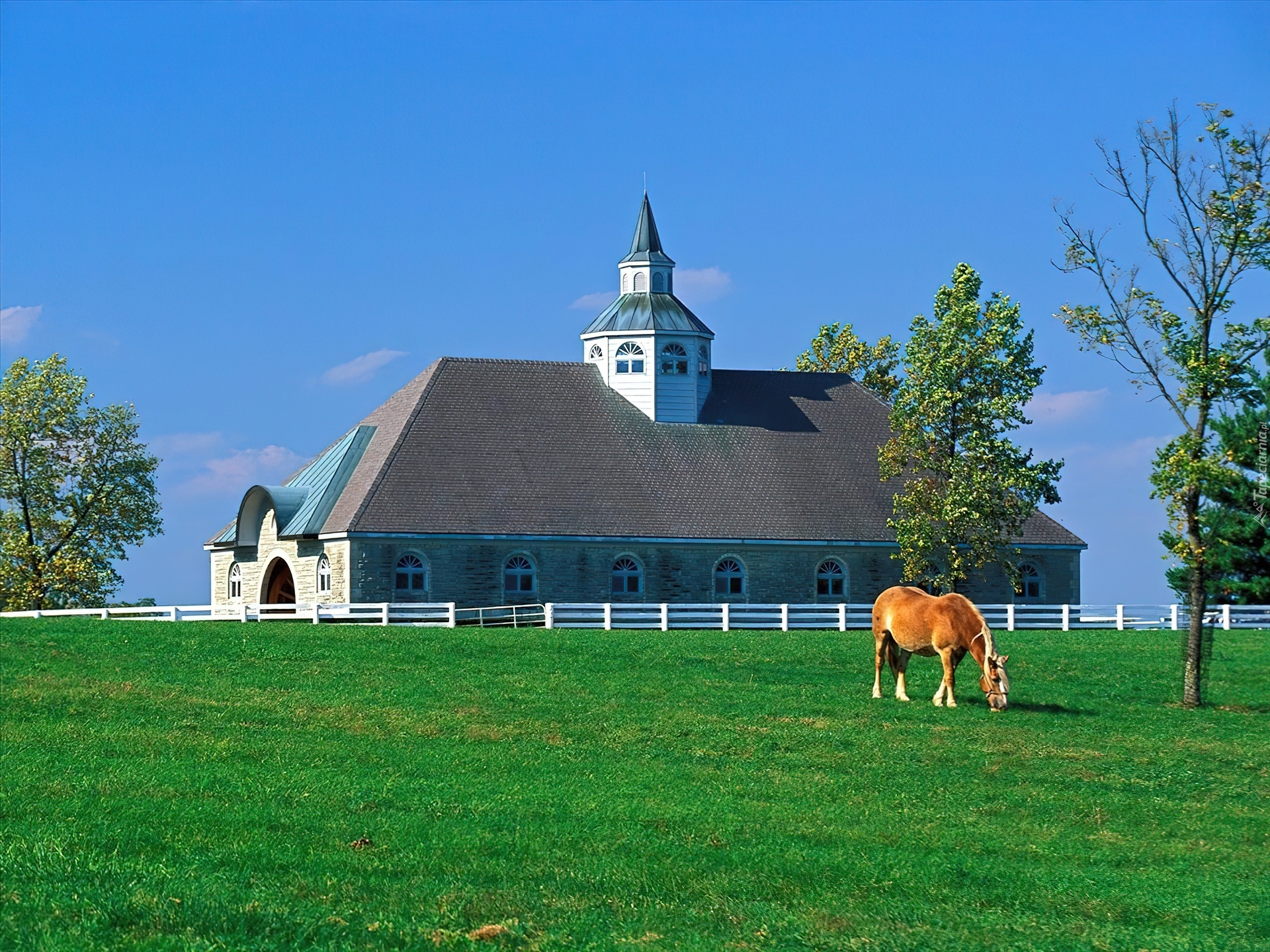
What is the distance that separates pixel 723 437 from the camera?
174 feet

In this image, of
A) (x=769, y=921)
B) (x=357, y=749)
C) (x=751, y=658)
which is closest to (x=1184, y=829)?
(x=769, y=921)

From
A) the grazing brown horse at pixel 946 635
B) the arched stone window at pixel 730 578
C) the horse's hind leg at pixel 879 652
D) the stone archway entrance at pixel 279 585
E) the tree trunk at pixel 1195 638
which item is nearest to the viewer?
the grazing brown horse at pixel 946 635

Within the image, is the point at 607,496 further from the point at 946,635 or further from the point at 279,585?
the point at 946,635

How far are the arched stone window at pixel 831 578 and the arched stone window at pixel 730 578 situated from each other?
2.55 metres

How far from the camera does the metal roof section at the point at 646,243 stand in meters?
56.2

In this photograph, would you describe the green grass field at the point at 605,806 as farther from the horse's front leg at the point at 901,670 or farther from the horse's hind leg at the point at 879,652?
the horse's front leg at the point at 901,670

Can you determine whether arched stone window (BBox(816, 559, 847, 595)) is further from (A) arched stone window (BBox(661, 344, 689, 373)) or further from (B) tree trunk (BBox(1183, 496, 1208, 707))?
(B) tree trunk (BBox(1183, 496, 1208, 707))

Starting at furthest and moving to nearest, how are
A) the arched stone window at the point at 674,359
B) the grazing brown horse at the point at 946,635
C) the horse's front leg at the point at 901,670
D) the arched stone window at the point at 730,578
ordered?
the arched stone window at the point at 674,359, the arched stone window at the point at 730,578, the horse's front leg at the point at 901,670, the grazing brown horse at the point at 946,635

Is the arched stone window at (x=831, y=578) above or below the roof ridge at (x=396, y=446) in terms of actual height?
below

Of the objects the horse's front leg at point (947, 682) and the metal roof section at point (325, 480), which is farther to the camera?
the metal roof section at point (325, 480)

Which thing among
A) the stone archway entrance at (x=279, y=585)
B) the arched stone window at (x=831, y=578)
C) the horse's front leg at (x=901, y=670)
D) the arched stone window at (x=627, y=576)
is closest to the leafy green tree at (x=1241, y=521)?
the horse's front leg at (x=901, y=670)

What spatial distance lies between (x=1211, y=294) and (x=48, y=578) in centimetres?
4183

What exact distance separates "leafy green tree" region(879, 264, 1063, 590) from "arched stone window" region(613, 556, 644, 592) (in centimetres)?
796

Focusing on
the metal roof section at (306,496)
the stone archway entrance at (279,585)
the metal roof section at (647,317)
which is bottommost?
the stone archway entrance at (279,585)
